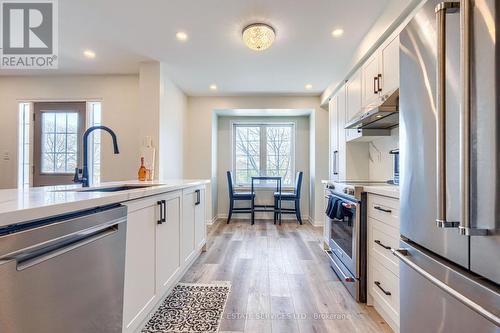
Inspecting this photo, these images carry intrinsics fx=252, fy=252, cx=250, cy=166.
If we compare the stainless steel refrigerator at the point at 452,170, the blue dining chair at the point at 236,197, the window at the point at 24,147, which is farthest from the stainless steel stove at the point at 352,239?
the window at the point at 24,147

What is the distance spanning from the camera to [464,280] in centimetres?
73

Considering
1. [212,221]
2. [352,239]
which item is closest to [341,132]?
[352,239]

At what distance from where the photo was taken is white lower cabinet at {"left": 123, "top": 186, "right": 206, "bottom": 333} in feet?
4.55

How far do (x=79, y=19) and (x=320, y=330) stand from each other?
3389 mm

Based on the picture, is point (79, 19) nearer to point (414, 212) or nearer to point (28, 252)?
point (28, 252)

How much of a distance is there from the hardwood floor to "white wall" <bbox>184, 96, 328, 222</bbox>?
4.61 feet

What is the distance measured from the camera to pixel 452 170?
78 cm

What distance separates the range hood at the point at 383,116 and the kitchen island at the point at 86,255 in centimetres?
173

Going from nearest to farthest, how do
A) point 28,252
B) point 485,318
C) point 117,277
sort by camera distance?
point 485,318, point 28,252, point 117,277

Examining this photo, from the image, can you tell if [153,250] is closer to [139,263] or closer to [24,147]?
[139,263]

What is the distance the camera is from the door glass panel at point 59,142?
399 centimetres

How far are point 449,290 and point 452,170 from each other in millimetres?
364

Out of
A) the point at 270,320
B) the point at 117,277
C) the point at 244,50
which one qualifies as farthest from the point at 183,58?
the point at 270,320

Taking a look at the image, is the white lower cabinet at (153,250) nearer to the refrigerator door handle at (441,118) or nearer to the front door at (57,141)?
the refrigerator door handle at (441,118)
